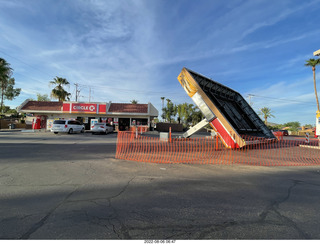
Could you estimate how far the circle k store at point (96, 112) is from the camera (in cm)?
2769

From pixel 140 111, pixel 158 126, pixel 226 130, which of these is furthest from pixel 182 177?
pixel 158 126

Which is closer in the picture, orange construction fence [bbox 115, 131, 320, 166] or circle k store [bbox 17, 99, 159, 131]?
orange construction fence [bbox 115, 131, 320, 166]

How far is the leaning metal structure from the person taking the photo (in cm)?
964

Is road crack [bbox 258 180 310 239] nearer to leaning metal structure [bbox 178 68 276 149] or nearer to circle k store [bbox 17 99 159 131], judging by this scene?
leaning metal structure [bbox 178 68 276 149]

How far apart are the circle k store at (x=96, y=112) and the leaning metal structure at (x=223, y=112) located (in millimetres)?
15206

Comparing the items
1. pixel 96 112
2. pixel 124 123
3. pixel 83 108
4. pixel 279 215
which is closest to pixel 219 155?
pixel 279 215

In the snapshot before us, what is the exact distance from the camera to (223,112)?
41.1 feet

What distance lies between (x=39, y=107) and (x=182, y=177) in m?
33.2

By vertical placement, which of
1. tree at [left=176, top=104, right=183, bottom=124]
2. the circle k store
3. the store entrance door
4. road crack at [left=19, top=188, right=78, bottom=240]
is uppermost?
tree at [left=176, top=104, right=183, bottom=124]

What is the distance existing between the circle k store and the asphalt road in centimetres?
2251

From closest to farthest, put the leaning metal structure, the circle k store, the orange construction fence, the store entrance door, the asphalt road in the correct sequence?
the asphalt road → the orange construction fence → the leaning metal structure → the circle k store → the store entrance door

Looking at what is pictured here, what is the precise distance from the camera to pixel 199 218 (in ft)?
8.38

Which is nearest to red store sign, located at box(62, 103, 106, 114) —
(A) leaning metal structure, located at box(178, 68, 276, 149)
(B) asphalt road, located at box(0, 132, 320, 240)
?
(A) leaning metal structure, located at box(178, 68, 276, 149)

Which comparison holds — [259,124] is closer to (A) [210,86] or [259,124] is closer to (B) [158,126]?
(A) [210,86]
